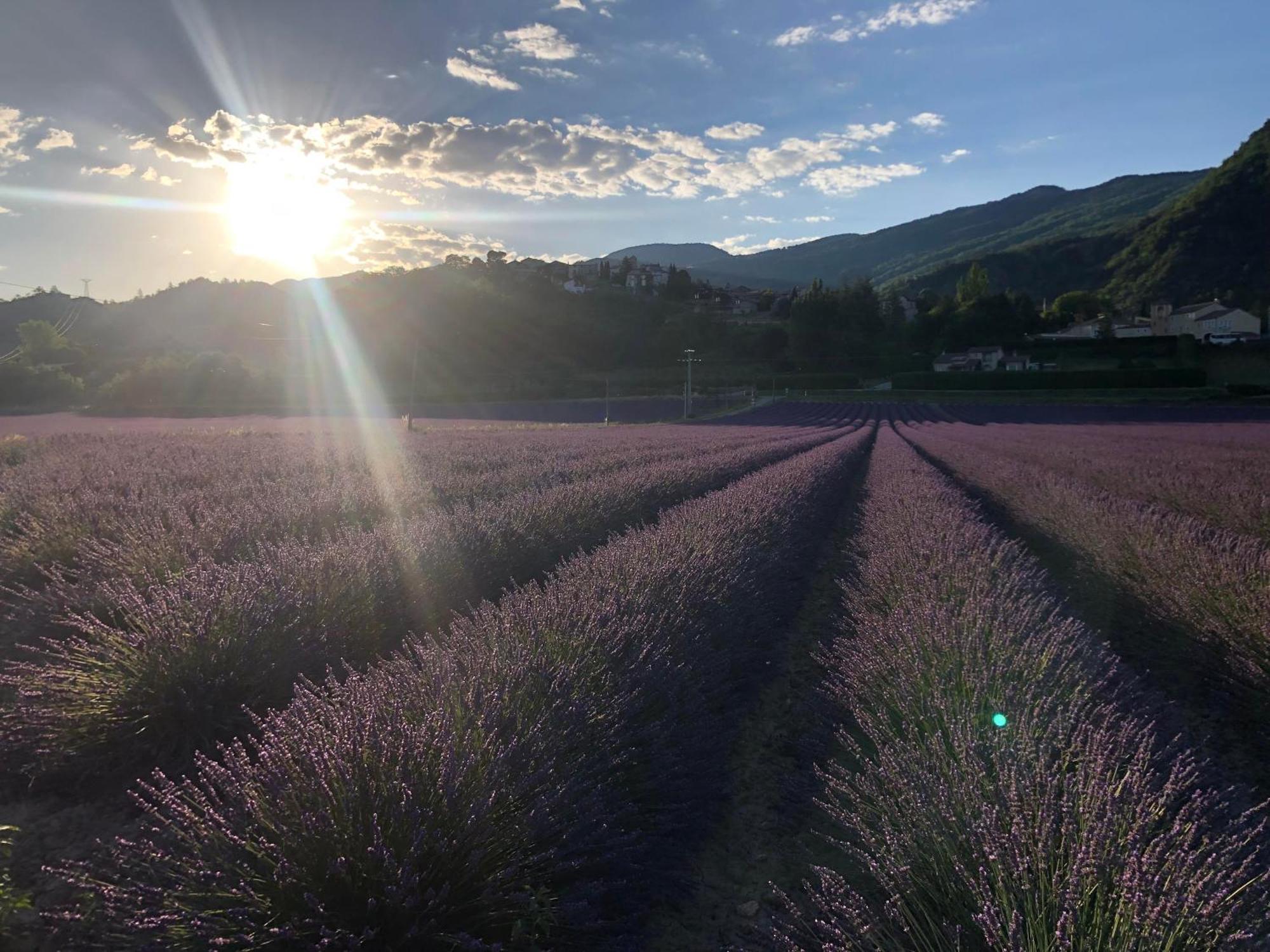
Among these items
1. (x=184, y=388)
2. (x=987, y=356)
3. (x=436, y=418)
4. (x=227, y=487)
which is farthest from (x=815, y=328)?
(x=227, y=487)

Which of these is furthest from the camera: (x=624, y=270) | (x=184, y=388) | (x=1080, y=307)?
(x=624, y=270)

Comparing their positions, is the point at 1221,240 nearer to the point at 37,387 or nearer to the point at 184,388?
the point at 184,388

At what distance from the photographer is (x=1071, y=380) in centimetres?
5491

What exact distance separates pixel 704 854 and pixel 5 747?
268 centimetres

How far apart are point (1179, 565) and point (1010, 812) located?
372cm

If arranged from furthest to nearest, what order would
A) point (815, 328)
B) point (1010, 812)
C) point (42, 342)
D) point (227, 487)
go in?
point (815, 328) → point (42, 342) → point (227, 487) → point (1010, 812)

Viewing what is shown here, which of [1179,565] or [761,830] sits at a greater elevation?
[1179,565]

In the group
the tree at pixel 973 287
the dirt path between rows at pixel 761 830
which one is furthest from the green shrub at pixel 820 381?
the dirt path between rows at pixel 761 830

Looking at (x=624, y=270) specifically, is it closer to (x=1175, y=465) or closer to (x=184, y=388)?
(x=184, y=388)

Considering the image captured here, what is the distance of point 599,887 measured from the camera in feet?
5.87

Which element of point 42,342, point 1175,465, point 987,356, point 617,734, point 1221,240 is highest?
point 1221,240

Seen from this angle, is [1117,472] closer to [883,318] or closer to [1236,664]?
[1236,664]

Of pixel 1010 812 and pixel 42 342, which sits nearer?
pixel 1010 812

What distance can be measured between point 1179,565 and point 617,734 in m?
4.24
